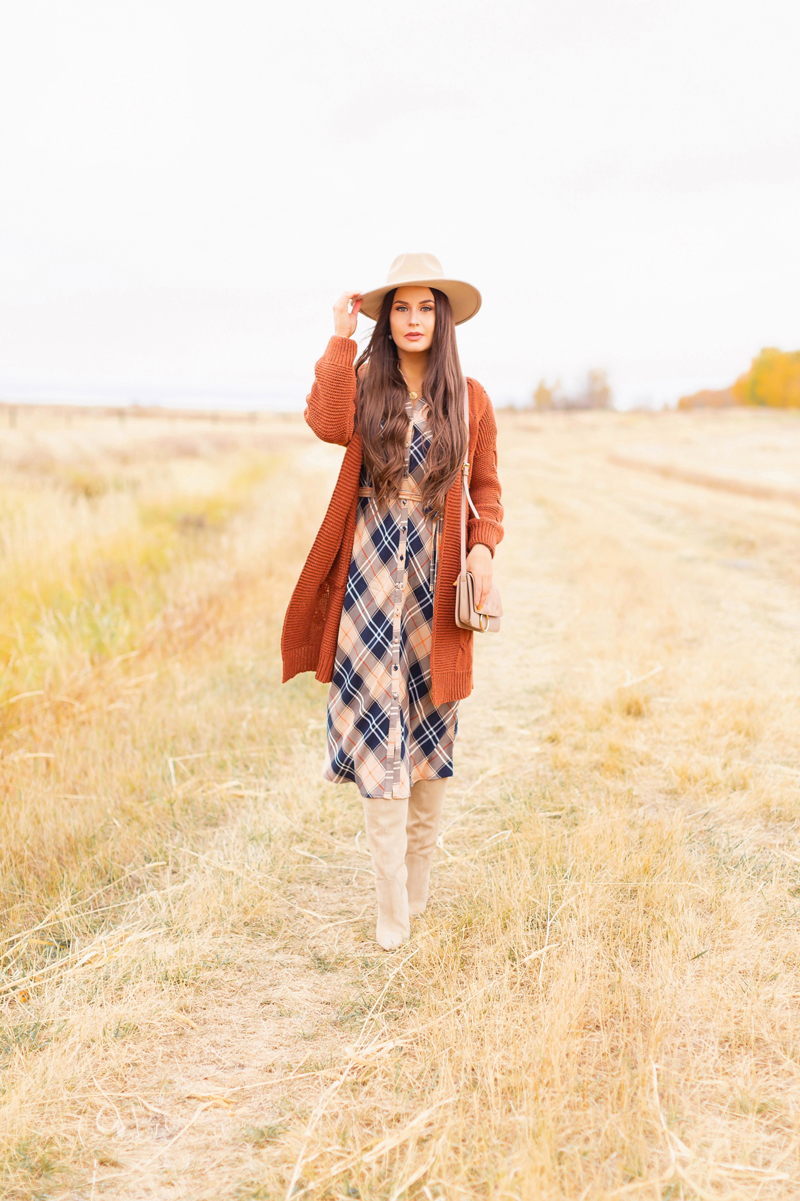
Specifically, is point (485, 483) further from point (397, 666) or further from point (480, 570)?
point (397, 666)

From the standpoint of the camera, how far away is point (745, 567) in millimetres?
8867

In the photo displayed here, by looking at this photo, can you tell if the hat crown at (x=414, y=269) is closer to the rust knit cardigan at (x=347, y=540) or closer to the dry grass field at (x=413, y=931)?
the rust knit cardigan at (x=347, y=540)

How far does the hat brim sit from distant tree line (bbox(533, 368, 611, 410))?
86.7 metres

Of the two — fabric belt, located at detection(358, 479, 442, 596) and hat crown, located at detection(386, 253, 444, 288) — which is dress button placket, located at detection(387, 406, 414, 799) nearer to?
fabric belt, located at detection(358, 479, 442, 596)

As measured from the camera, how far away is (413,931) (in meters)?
2.86

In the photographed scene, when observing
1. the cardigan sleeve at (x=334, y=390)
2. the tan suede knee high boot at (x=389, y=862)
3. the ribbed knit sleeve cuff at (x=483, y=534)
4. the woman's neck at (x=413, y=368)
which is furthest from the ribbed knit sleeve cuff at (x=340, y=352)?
the tan suede knee high boot at (x=389, y=862)

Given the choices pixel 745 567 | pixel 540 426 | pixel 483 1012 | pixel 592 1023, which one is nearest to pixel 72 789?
pixel 483 1012

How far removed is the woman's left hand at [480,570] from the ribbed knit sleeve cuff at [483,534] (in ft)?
0.07

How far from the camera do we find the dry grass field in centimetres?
192

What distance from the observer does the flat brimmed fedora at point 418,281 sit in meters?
2.53

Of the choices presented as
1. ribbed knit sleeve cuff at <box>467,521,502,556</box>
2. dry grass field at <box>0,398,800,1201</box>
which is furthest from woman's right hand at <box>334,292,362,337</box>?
dry grass field at <box>0,398,800,1201</box>

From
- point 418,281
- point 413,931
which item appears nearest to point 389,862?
→ point 413,931

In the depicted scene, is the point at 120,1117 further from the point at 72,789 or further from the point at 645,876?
the point at 72,789

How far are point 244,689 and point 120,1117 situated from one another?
3154 mm
